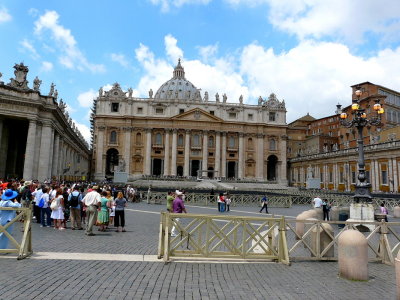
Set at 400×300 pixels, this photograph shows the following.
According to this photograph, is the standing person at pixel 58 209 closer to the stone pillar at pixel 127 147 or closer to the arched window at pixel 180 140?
the stone pillar at pixel 127 147

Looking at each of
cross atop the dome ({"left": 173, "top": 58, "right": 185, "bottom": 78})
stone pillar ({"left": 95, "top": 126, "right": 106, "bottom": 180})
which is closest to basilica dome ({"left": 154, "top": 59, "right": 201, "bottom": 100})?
cross atop the dome ({"left": 173, "top": 58, "right": 185, "bottom": 78})

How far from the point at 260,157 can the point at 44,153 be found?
52.6 meters

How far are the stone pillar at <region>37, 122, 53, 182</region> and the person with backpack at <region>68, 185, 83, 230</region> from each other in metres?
17.9

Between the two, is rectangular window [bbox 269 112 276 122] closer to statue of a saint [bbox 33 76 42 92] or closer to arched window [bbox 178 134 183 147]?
arched window [bbox 178 134 183 147]

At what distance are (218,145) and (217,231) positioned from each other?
62771mm

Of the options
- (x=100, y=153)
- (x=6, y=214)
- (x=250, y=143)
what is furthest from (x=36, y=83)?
(x=250, y=143)

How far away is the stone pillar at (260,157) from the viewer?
71.7 m

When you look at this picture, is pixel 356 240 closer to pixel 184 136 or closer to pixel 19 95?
pixel 19 95

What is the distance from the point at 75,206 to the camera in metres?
11.8

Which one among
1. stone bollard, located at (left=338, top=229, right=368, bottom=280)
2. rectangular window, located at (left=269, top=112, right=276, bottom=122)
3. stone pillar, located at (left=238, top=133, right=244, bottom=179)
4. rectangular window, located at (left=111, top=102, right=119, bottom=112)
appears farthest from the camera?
rectangular window, located at (left=269, top=112, right=276, bottom=122)

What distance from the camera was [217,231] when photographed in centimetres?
760

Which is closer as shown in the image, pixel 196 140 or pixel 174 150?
pixel 174 150

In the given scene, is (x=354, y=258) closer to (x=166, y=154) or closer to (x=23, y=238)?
(x=23, y=238)

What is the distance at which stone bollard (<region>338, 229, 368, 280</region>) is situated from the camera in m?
6.29
